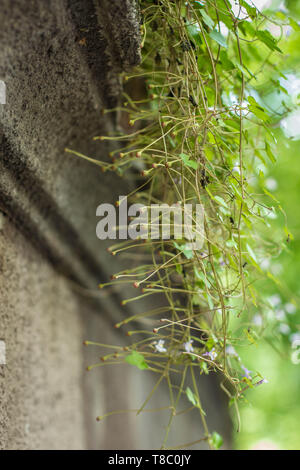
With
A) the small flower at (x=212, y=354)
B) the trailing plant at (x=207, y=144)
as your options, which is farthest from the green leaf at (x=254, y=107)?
the small flower at (x=212, y=354)

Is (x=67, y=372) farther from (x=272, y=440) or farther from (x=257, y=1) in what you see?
(x=272, y=440)

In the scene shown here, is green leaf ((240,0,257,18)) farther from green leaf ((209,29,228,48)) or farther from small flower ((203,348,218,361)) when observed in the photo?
small flower ((203,348,218,361))

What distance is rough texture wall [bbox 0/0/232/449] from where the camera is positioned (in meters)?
0.46

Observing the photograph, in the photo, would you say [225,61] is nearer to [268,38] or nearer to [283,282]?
[268,38]

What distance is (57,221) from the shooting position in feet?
2.38

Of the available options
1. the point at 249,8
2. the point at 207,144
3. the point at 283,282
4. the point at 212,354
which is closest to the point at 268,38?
the point at 249,8

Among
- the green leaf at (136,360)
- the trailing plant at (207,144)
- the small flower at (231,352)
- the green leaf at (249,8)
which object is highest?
the green leaf at (249,8)

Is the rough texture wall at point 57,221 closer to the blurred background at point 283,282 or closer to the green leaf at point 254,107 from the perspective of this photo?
the green leaf at point 254,107

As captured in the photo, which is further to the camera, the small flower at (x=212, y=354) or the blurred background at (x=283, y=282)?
the blurred background at (x=283, y=282)

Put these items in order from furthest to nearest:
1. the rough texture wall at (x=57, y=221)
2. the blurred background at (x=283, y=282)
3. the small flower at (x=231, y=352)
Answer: the blurred background at (x=283, y=282)
the small flower at (x=231, y=352)
the rough texture wall at (x=57, y=221)

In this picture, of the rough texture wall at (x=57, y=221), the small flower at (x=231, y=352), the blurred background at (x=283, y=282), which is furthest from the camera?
→ the blurred background at (x=283, y=282)

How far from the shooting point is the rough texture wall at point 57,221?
458 mm
